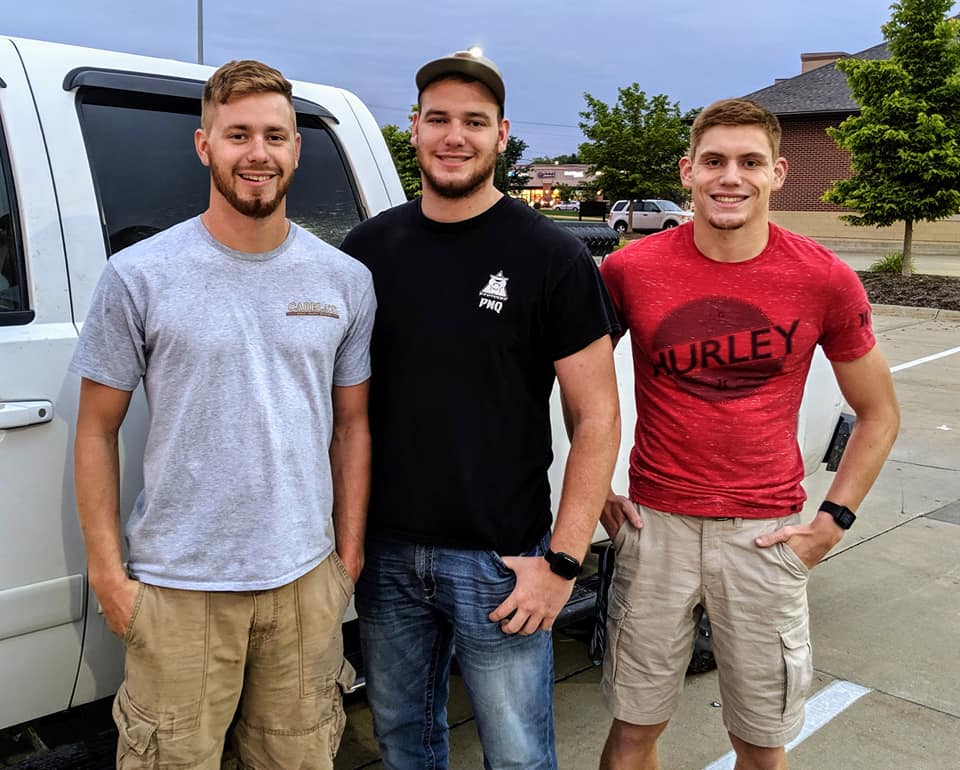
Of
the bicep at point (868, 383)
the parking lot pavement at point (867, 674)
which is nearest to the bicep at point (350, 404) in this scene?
the bicep at point (868, 383)

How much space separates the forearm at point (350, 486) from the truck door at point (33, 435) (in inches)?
22.8

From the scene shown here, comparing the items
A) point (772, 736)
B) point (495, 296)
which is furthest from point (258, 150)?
point (772, 736)

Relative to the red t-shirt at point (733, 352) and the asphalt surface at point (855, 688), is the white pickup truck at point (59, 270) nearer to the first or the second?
Answer: the asphalt surface at point (855, 688)

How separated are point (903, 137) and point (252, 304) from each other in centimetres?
1853

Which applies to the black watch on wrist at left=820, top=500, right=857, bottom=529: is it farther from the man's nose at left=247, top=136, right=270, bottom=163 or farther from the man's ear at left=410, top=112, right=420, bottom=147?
the man's nose at left=247, top=136, right=270, bottom=163

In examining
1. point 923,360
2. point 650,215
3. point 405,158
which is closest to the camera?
point 923,360

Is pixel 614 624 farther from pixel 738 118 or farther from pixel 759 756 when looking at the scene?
pixel 738 118

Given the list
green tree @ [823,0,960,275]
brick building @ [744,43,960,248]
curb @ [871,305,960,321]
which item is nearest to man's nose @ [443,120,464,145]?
curb @ [871,305,960,321]

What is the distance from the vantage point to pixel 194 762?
81.7 inches

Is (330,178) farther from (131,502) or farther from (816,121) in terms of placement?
(816,121)

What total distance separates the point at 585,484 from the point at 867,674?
2348 millimetres

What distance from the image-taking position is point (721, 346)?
93.9 inches

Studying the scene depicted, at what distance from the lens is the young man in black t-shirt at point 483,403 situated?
7.18 ft

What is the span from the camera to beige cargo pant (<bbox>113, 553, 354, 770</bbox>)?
201 centimetres
